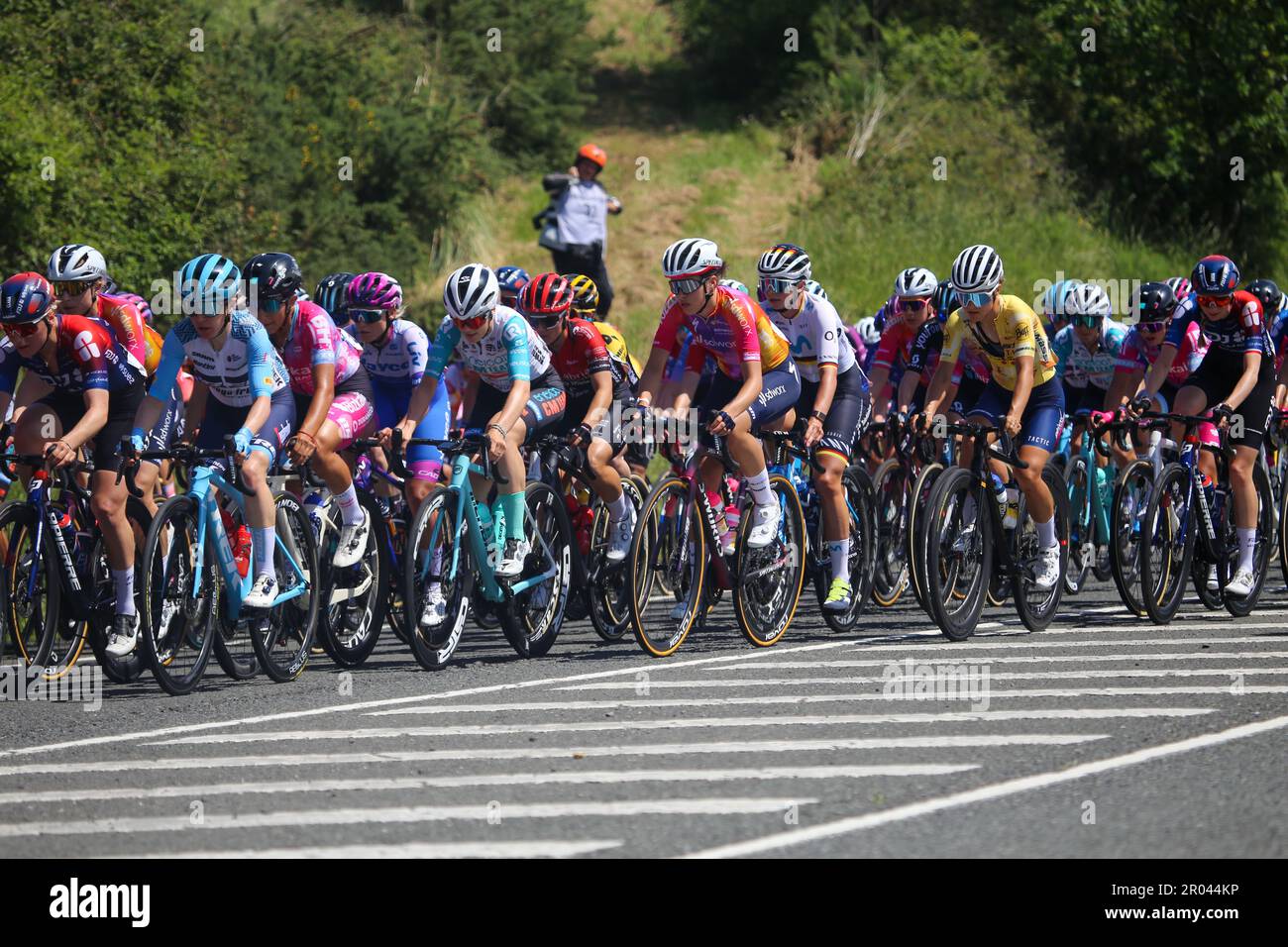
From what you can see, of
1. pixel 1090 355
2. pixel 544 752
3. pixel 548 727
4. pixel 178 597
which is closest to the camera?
pixel 544 752

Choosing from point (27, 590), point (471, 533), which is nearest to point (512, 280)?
point (471, 533)

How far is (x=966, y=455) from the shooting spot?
11.8m

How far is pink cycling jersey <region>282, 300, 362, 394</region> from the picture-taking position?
415 inches

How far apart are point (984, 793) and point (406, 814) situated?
2.06 meters

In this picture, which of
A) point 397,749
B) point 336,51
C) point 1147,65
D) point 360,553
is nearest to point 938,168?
point 1147,65

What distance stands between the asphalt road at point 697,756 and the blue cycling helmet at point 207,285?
1989mm

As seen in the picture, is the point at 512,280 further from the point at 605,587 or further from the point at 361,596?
the point at 361,596

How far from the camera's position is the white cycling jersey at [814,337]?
40.1ft

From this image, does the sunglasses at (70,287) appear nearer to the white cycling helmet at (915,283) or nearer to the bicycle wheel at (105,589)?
the bicycle wheel at (105,589)

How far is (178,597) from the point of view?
972 cm

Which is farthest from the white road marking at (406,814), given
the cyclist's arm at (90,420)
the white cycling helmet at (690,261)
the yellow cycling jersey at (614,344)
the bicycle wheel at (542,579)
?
the yellow cycling jersey at (614,344)

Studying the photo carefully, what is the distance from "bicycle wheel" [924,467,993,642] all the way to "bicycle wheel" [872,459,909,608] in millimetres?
1378

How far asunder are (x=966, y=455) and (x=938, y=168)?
64.2 ft

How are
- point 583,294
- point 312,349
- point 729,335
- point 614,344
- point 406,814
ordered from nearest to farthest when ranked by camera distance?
point 406,814
point 312,349
point 729,335
point 583,294
point 614,344
